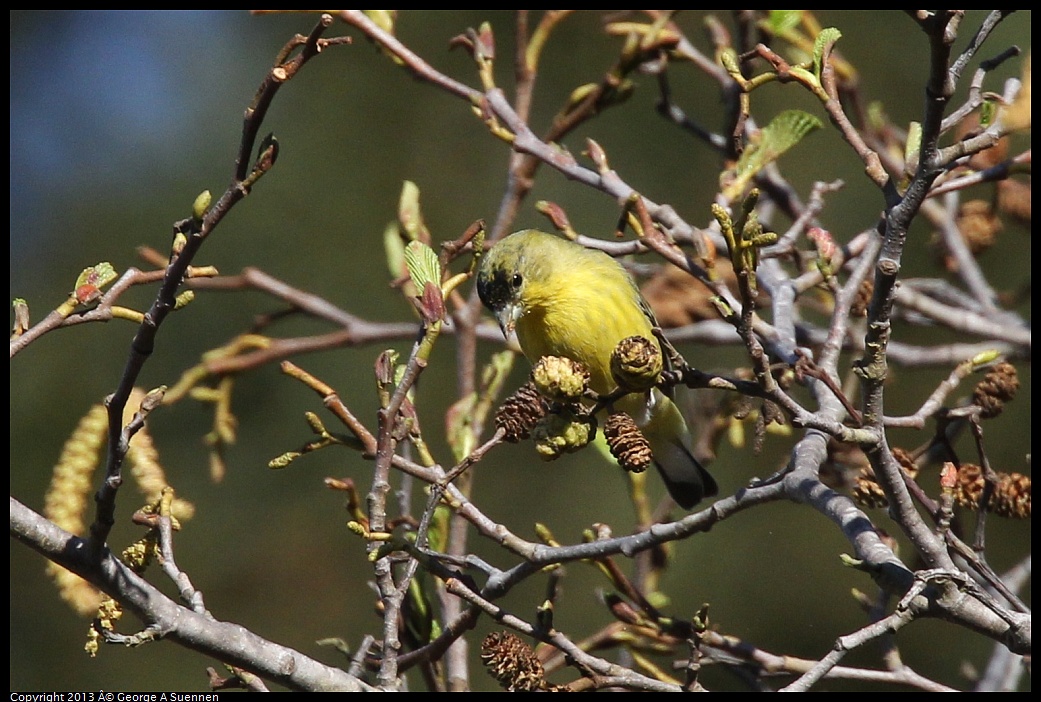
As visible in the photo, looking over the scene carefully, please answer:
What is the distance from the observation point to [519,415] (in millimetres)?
2148

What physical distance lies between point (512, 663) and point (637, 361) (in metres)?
0.69

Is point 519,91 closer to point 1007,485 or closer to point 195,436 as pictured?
point 1007,485

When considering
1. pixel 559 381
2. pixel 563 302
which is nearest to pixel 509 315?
pixel 563 302

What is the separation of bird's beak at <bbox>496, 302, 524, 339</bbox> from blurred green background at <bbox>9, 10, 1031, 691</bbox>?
10.8 ft

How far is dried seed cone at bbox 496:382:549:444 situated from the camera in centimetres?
215

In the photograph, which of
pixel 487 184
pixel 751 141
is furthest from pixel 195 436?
pixel 751 141

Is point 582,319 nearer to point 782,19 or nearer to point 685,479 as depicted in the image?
point 685,479

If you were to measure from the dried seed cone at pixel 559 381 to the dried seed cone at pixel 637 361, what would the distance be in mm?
84

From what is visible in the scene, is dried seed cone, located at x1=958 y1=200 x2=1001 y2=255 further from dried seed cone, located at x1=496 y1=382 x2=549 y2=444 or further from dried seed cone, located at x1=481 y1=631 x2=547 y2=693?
dried seed cone, located at x1=481 y1=631 x2=547 y2=693

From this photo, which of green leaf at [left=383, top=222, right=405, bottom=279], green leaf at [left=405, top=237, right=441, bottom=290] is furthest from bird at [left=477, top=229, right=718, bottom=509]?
green leaf at [left=405, top=237, right=441, bottom=290]

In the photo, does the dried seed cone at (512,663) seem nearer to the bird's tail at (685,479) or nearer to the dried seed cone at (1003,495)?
the dried seed cone at (1003,495)

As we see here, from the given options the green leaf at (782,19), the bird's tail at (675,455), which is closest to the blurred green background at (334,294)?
the bird's tail at (675,455)

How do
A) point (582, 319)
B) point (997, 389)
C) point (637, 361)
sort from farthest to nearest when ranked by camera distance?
point (582, 319)
point (997, 389)
point (637, 361)

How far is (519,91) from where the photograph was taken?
378 cm
